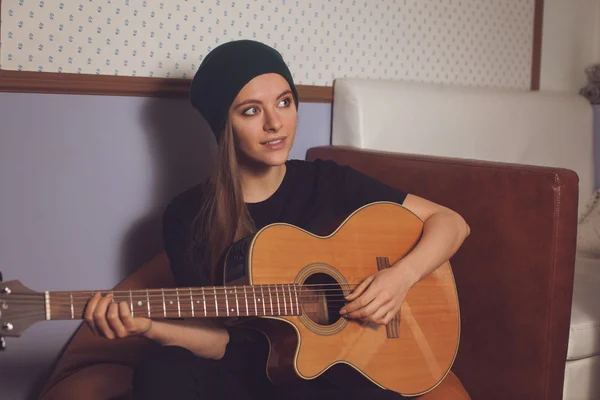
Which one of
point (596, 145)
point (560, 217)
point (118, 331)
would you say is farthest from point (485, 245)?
point (596, 145)

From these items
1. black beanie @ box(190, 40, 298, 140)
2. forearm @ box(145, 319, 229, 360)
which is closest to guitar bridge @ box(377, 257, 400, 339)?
forearm @ box(145, 319, 229, 360)

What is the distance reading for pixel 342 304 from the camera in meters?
1.39

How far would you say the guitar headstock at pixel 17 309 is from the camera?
1015mm

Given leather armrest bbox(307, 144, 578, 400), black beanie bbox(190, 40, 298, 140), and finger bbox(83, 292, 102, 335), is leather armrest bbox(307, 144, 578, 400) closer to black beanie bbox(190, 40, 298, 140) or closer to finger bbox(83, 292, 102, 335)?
black beanie bbox(190, 40, 298, 140)

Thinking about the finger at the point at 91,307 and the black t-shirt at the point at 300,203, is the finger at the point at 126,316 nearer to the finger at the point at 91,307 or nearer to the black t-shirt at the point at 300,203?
the finger at the point at 91,307

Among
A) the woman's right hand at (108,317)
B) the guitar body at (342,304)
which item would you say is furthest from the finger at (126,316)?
the guitar body at (342,304)

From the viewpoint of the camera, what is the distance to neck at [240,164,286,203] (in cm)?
159

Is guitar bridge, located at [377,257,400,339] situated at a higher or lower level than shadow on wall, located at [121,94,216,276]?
lower

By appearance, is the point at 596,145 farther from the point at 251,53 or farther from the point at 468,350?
the point at 251,53

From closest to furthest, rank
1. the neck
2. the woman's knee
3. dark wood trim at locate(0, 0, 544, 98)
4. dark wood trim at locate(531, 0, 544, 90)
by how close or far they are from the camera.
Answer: the woman's knee, the neck, dark wood trim at locate(0, 0, 544, 98), dark wood trim at locate(531, 0, 544, 90)

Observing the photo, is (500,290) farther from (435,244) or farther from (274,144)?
(274,144)

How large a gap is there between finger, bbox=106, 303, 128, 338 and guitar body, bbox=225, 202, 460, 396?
0.80 ft

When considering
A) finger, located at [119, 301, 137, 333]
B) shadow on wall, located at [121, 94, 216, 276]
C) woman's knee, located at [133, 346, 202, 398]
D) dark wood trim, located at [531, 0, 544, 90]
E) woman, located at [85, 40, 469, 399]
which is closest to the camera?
finger, located at [119, 301, 137, 333]

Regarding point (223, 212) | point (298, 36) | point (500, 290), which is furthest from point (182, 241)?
point (298, 36)
